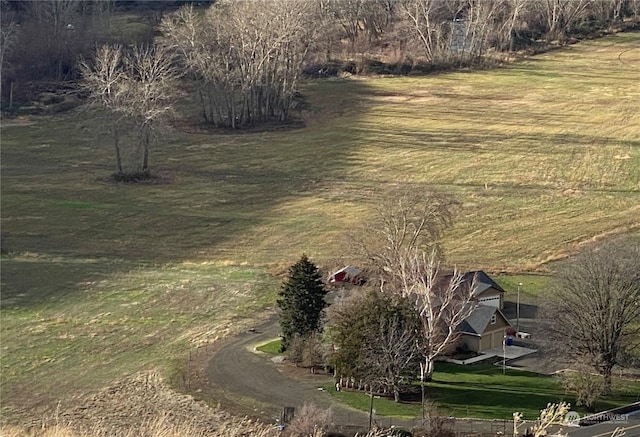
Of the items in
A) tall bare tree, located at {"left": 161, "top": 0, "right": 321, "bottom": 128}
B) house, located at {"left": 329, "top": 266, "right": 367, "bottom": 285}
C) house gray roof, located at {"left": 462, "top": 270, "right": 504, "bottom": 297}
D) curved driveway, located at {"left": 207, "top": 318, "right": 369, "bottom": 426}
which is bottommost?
curved driveway, located at {"left": 207, "top": 318, "right": 369, "bottom": 426}

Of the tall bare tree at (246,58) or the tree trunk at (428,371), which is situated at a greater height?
the tall bare tree at (246,58)

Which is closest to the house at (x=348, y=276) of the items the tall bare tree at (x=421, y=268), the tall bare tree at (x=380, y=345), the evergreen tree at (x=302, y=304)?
the tall bare tree at (x=421, y=268)

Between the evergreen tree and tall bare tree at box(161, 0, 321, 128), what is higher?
tall bare tree at box(161, 0, 321, 128)

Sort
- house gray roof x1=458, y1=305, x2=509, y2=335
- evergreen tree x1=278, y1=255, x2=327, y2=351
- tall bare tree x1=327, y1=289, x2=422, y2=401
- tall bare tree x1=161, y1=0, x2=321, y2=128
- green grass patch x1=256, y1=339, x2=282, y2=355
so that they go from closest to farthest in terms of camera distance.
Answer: tall bare tree x1=327, y1=289, x2=422, y2=401 → evergreen tree x1=278, y1=255, x2=327, y2=351 → green grass patch x1=256, y1=339, x2=282, y2=355 → house gray roof x1=458, y1=305, x2=509, y2=335 → tall bare tree x1=161, y1=0, x2=321, y2=128

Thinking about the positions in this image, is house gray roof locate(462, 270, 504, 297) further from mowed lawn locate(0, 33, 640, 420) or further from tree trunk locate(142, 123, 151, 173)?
tree trunk locate(142, 123, 151, 173)

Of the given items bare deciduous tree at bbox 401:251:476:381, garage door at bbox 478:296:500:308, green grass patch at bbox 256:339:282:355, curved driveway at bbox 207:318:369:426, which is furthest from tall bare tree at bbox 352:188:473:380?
green grass patch at bbox 256:339:282:355

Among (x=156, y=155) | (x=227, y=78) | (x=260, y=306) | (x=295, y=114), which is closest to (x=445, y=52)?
(x=295, y=114)

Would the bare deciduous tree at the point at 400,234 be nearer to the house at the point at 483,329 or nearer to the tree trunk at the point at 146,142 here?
the house at the point at 483,329
